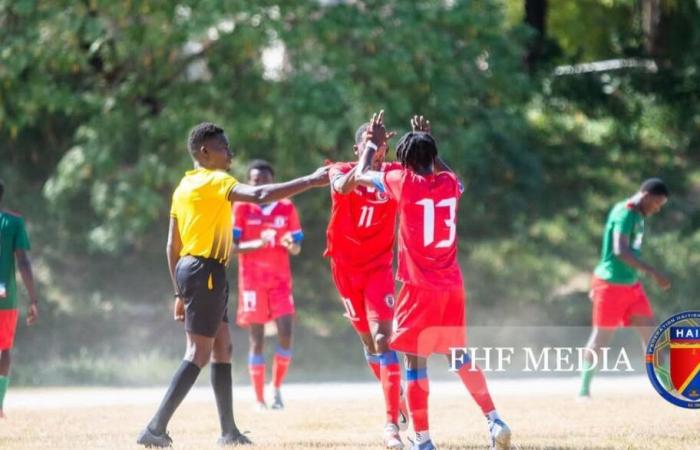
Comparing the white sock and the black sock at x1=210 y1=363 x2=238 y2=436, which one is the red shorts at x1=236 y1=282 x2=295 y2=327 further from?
the white sock

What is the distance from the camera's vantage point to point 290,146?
1711 cm

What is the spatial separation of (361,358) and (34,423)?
8.53m

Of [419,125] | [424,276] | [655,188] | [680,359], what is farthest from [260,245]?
[424,276]

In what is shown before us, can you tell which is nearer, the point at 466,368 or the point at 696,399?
the point at 466,368

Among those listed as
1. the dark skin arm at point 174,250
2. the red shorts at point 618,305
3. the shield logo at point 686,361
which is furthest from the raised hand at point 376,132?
the red shorts at point 618,305

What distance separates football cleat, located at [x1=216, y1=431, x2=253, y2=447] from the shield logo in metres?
3.39

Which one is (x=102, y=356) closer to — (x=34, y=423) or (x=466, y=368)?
(x=34, y=423)

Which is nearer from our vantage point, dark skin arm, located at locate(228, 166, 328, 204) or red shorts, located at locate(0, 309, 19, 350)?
dark skin arm, located at locate(228, 166, 328, 204)

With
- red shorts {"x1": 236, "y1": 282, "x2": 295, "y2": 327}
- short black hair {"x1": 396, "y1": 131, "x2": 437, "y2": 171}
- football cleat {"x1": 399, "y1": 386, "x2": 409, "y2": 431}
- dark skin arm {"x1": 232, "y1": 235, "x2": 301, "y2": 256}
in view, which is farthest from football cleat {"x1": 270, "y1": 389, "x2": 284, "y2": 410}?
short black hair {"x1": 396, "y1": 131, "x2": 437, "y2": 171}

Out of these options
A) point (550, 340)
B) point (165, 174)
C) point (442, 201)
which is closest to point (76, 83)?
point (165, 174)

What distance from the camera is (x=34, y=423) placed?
35.4ft

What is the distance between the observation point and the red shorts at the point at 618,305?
12102mm

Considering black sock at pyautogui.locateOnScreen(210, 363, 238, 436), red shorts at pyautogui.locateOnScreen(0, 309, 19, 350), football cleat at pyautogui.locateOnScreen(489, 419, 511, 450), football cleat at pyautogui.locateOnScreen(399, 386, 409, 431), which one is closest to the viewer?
football cleat at pyautogui.locateOnScreen(489, 419, 511, 450)

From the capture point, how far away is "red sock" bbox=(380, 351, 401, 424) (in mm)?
8625
